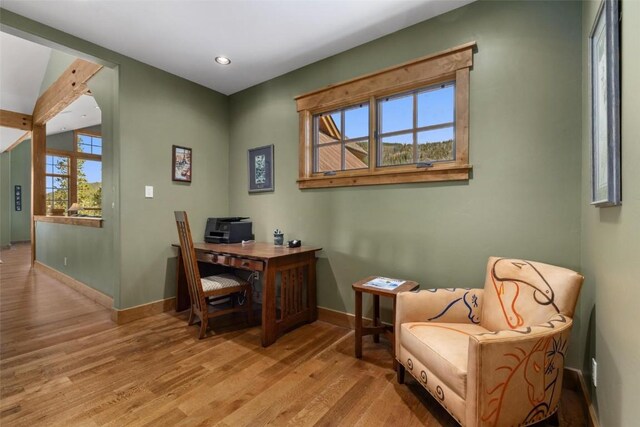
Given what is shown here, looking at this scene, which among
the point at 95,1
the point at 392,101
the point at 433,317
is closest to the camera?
the point at 433,317

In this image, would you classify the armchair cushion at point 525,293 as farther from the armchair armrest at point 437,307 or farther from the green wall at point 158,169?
the green wall at point 158,169

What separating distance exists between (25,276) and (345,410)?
5.64m

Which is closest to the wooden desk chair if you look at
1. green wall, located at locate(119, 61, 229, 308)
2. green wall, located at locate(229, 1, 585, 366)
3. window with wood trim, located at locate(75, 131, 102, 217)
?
green wall, located at locate(119, 61, 229, 308)

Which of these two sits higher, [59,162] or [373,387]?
[59,162]

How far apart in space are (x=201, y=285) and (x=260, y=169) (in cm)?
150

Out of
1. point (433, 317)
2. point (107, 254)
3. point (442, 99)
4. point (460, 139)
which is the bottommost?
point (433, 317)

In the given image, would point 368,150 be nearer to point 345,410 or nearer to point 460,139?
point 460,139

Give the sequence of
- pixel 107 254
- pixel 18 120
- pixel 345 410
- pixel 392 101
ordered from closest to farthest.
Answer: pixel 345 410, pixel 392 101, pixel 107 254, pixel 18 120

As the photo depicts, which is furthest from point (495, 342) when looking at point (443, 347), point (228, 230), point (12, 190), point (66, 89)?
point (12, 190)

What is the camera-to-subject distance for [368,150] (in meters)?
2.69

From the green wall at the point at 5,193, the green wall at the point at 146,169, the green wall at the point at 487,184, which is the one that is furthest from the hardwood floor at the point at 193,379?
the green wall at the point at 5,193

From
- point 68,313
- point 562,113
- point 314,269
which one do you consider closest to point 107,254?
point 68,313

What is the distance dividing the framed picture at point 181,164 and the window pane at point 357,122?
185 centimetres

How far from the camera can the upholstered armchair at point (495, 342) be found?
1218 millimetres
